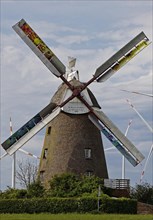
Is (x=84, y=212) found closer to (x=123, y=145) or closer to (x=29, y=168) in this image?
(x=123, y=145)

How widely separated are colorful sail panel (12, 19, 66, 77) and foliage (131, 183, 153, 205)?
2419 cm

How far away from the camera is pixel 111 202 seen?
59062mm

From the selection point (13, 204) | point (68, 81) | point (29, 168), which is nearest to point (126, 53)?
point (68, 81)

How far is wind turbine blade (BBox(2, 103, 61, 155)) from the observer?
199 ft

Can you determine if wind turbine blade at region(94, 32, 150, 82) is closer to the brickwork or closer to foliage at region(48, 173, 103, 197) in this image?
the brickwork

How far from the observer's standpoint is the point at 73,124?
63.1 meters

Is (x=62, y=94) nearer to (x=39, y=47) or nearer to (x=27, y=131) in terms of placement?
(x=27, y=131)

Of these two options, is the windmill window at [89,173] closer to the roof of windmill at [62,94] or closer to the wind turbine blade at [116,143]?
the wind turbine blade at [116,143]

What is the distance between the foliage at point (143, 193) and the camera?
3155 inches

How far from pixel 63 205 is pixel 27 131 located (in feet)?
21.0

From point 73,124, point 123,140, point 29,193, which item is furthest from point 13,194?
point 123,140

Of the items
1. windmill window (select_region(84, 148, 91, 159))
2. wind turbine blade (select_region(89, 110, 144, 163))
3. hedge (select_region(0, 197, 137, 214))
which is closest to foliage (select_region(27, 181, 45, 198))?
hedge (select_region(0, 197, 137, 214))

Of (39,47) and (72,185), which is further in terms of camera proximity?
(72,185)

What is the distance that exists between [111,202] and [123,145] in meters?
4.87
